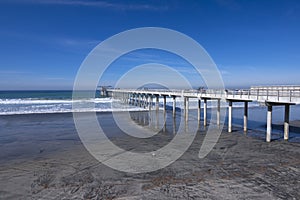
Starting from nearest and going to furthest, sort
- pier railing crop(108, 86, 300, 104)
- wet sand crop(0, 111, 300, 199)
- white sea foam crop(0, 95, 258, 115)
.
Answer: wet sand crop(0, 111, 300, 199) < pier railing crop(108, 86, 300, 104) < white sea foam crop(0, 95, 258, 115)

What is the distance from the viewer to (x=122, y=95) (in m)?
53.4

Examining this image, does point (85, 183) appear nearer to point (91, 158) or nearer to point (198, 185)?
point (91, 158)

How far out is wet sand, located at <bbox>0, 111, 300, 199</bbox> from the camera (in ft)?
23.6

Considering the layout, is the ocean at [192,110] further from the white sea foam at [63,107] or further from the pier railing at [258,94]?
the pier railing at [258,94]

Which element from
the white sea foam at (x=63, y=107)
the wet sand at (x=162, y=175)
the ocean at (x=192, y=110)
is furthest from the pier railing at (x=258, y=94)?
the white sea foam at (x=63, y=107)

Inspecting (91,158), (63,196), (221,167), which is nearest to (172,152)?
(221,167)

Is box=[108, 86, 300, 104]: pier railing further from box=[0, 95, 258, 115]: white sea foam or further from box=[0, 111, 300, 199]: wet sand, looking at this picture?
box=[0, 95, 258, 115]: white sea foam

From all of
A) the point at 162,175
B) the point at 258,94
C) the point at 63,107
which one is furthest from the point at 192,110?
the point at 162,175

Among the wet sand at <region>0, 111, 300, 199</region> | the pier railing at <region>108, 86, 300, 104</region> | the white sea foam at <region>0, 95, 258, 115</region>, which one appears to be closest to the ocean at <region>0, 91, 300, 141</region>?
the white sea foam at <region>0, 95, 258, 115</region>

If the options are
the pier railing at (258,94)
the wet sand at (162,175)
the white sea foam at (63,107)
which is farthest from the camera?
the white sea foam at (63,107)

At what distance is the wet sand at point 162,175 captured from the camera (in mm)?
7195

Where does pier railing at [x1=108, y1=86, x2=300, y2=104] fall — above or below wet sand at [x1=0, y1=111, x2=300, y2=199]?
above

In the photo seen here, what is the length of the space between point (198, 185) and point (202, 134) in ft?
29.9

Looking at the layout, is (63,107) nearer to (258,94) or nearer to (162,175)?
(258,94)
